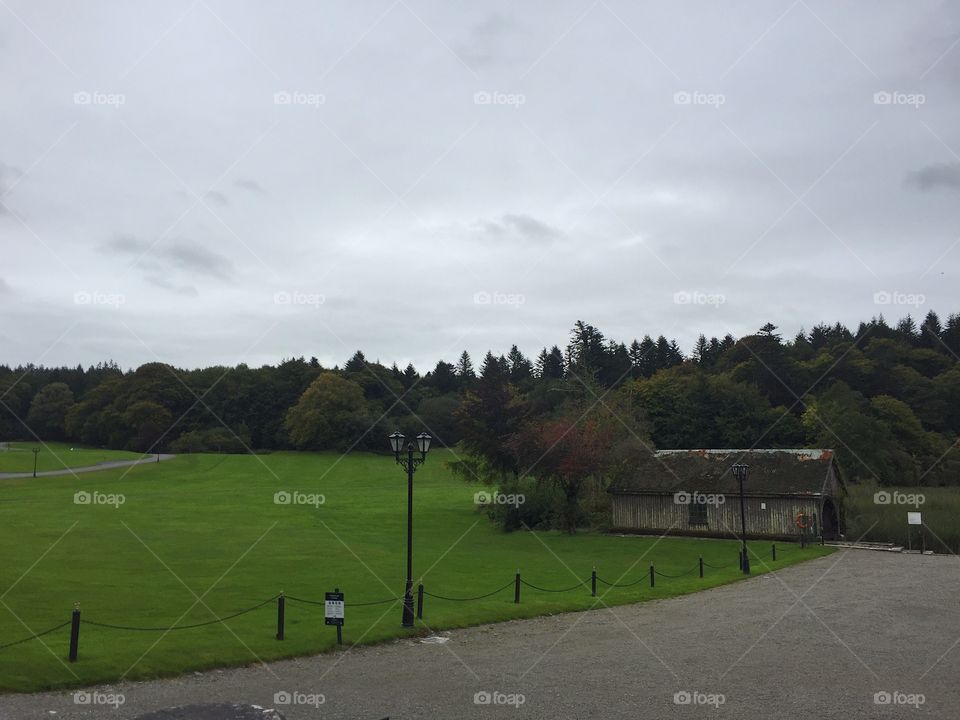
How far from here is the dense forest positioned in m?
57.9

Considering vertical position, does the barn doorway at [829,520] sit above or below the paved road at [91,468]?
below

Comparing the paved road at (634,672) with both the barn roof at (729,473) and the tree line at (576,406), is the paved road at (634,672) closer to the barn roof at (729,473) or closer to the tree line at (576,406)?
the barn roof at (729,473)

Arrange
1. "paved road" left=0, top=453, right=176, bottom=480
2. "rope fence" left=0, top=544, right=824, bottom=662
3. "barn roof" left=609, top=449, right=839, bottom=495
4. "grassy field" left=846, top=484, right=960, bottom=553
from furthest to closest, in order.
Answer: "paved road" left=0, top=453, right=176, bottom=480
"barn roof" left=609, top=449, right=839, bottom=495
"grassy field" left=846, top=484, right=960, bottom=553
"rope fence" left=0, top=544, right=824, bottom=662

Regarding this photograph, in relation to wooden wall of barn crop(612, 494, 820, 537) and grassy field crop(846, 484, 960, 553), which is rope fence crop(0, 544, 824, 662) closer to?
wooden wall of barn crop(612, 494, 820, 537)

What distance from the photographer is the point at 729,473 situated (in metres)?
47.7

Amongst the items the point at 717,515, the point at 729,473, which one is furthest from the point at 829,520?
the point at 717,515

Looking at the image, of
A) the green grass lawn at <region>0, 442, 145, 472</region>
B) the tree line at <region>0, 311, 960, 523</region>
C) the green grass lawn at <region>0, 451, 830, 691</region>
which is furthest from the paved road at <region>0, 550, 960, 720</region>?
the green grass lawn at <region>0, 442, 145, 472</region>

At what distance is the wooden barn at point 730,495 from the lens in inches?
1737

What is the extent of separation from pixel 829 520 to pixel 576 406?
786 inches

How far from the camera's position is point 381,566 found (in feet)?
98.2

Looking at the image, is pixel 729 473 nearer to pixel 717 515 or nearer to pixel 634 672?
pixel 717 515

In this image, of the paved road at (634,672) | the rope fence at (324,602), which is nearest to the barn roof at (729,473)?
the rope fence at (324,602)

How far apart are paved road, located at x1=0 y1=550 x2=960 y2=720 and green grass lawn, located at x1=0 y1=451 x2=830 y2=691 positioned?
1451mm

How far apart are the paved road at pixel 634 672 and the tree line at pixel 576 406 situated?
28.5m
